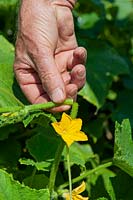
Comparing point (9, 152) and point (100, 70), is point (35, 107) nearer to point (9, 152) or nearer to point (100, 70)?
point (9, 152)

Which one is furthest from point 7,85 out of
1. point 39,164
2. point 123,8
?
point 123,8

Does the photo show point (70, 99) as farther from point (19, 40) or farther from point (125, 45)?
point (125, 45)

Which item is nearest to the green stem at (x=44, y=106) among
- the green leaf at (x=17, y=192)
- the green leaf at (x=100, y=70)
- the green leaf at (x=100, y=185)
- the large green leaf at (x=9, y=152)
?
the green leaf at (x=17, y=192)

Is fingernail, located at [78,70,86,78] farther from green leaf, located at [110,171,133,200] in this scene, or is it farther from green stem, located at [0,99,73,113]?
green leaf, located at [110,171,133,200]

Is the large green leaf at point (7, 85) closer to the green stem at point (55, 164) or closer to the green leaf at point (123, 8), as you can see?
the green stem at point (55, 164)

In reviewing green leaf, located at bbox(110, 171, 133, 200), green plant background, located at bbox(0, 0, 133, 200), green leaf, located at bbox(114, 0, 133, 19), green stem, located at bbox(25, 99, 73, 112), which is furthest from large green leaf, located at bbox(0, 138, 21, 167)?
green leaf, located at bbox(114, 0, 133, 19)

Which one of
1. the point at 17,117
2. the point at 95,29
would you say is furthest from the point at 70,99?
the point at 95,29

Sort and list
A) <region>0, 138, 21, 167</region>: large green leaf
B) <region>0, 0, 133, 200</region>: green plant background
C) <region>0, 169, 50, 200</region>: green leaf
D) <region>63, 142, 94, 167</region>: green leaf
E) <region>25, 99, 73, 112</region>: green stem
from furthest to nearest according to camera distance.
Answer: <region>0, 138, 21, 167</region>: large green leaf, <region>63, 142, 94, 167</region>: green leaf, <region>0, 0, 133, 200</region>: green plant background, <region>25, 99, 73, 112</region>: green stem, <region>0, 169, 50, 200</region>: green leaf
